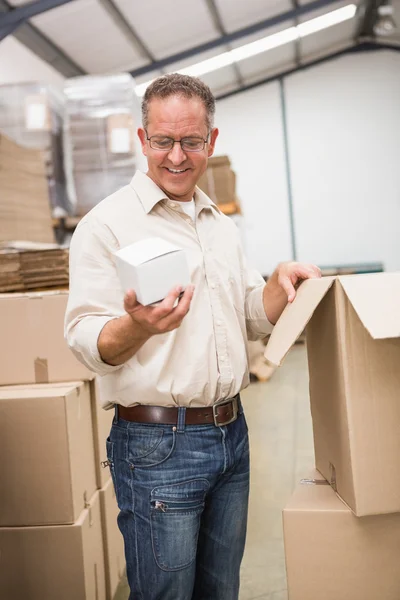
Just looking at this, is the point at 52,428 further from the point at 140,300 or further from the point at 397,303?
the point at 397,303

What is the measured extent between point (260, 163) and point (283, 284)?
930 cm

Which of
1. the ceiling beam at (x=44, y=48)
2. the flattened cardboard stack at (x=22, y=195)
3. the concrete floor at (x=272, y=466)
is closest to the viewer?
the concrete floor at (x=272, y=466)

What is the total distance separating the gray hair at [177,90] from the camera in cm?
137

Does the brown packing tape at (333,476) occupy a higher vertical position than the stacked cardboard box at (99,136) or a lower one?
lower

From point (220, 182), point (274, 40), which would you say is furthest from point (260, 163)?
point (220, 182)

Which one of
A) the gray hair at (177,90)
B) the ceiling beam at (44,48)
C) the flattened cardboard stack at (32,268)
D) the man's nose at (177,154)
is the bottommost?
the flattened cardboard stack at (32,268)

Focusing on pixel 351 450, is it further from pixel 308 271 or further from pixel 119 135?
pixel 119 135

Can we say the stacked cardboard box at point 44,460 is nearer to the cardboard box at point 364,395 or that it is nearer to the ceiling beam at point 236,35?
the cardboard box at point 364,395

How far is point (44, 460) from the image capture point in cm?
193

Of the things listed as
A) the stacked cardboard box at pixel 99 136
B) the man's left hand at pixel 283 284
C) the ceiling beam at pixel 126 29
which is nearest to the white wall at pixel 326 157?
the ceiling beam at pixel 126 29

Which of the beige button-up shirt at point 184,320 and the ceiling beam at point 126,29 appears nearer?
the beige button-up shirt at point 184,320

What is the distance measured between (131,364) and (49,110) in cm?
329

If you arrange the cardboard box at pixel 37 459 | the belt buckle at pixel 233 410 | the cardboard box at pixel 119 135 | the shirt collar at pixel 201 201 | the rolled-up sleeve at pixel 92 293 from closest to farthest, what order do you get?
the rolled-up sleeve at pixel 92 293 → the belt buckle at pixel 233 410 → the shirt collar at pixel 201 201 → the cardboard box at pixel 37 459 → the cardboard box at pixel 119 135

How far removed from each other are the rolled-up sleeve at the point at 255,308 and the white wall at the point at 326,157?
28.9ft
